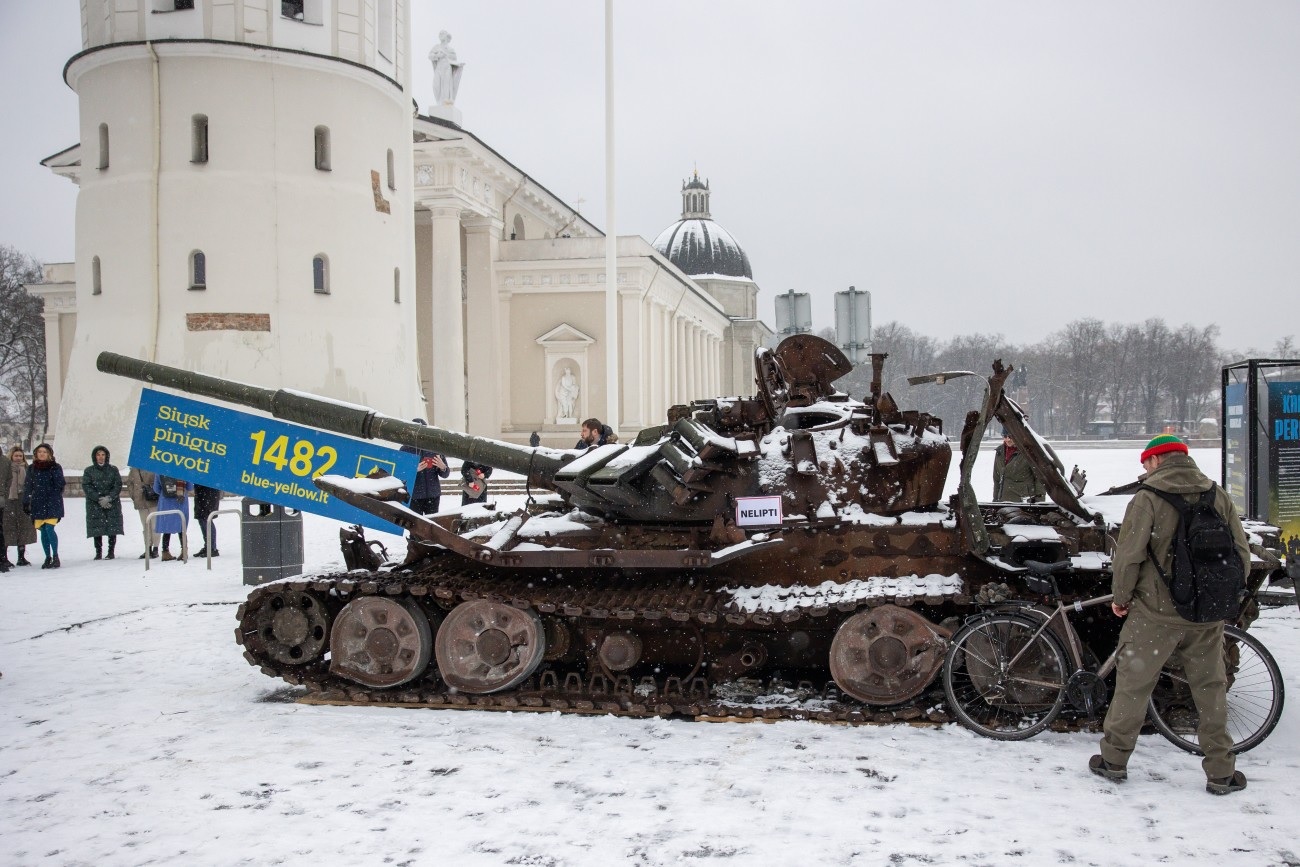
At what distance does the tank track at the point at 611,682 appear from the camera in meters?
6.78

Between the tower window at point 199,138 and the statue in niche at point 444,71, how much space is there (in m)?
14.2

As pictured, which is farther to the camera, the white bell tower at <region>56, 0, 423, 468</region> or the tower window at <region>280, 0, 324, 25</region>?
the tower window at <region>280, 0, 324, 25</region>

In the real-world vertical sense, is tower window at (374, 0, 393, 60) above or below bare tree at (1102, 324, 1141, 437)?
above

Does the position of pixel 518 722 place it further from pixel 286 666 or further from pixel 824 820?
pixel 824 820

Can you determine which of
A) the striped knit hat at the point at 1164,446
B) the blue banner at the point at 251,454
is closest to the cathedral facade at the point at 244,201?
the blue banner at the point at 251,454

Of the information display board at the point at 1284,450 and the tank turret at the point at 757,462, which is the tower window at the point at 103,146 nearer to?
the tank turret at the point at 757,462

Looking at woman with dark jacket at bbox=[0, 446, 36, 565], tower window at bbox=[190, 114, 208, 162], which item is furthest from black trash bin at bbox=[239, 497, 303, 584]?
tower window at bbox=[190, 114, 208, 162]

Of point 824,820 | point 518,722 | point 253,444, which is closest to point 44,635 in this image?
point 253,444

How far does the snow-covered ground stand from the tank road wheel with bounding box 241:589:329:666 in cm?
35

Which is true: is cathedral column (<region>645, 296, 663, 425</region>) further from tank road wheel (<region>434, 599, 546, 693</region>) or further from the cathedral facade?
tank road wheel (<region>434, 599, 546, 693</region>)

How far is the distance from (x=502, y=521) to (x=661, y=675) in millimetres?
1900

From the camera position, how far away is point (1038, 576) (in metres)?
6.51

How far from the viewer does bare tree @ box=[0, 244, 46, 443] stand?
48031 mm

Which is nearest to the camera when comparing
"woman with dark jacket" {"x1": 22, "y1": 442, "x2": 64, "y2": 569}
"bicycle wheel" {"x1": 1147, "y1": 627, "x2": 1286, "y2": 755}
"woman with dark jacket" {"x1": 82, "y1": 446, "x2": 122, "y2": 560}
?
"bicycle wheel" {"x1": 1147, "y1": 627, "x2": 1286, "y2": 755}
